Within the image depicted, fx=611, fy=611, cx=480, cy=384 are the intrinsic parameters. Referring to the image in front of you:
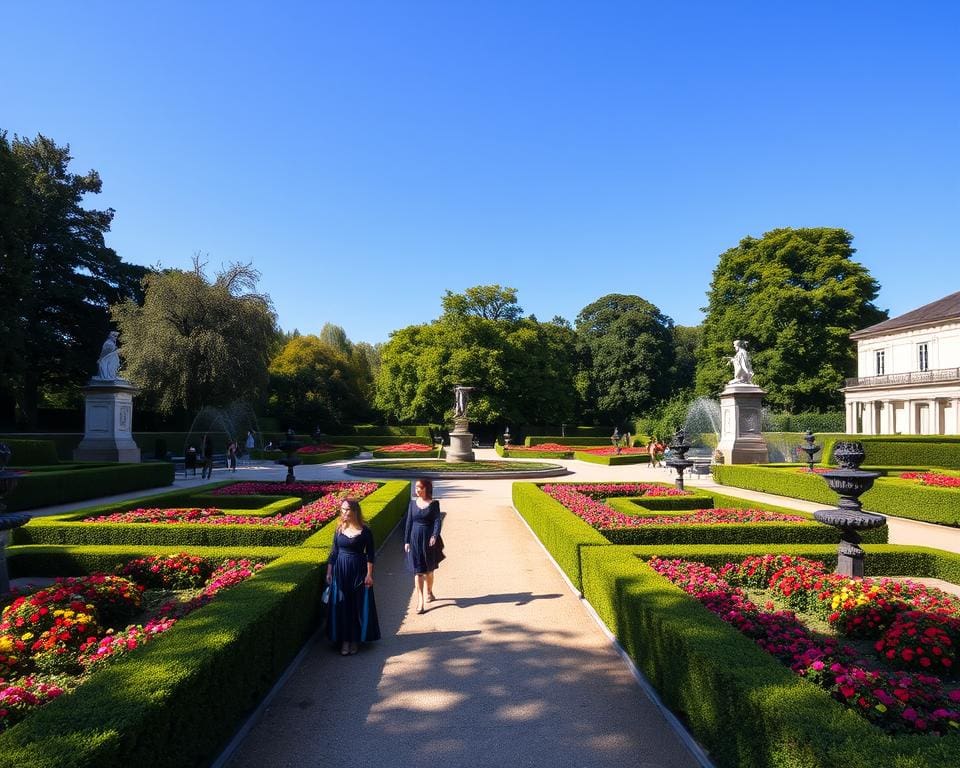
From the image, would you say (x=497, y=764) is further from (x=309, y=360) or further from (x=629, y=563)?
(x=309, y=360)

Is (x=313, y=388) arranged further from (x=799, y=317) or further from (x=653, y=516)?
(x=653, y=516)

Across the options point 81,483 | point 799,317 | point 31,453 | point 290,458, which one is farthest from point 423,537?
point 799,317

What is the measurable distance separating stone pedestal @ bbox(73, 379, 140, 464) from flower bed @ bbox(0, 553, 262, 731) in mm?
19640

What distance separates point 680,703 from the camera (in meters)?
4.27

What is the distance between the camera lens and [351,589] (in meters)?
5.80

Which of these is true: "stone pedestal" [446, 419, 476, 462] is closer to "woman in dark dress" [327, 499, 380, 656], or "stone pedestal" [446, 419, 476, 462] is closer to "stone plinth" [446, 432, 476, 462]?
"stone plinth" [446, 432, 476, 462]

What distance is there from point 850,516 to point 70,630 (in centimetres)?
806

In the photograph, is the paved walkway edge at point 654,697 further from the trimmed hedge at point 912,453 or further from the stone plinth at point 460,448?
the stone plinth at point 460,448

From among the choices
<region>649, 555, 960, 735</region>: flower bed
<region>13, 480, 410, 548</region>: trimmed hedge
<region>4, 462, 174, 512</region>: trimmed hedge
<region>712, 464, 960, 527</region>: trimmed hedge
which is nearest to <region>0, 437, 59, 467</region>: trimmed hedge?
<region>4, 462, 174, 512</region>: trimmed hedge

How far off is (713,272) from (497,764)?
49.6 m

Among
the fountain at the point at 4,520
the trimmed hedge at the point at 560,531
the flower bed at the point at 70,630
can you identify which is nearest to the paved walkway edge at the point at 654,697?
the trimmed hedge at the point at 560,531

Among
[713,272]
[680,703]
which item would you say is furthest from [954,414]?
[680,703]

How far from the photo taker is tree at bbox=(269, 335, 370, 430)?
4938 cm

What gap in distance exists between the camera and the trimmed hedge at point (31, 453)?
19606 millimetres
